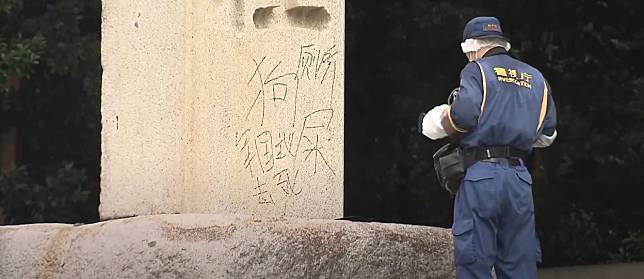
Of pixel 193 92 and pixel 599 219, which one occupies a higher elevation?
pixel 193 92

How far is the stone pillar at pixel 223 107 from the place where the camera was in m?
5.38

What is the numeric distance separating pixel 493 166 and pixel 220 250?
123 cm

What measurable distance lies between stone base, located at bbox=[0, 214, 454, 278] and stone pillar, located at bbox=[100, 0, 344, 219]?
556mm

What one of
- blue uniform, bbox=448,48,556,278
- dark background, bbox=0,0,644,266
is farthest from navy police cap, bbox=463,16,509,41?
dark background, bbox=0,0,644,266

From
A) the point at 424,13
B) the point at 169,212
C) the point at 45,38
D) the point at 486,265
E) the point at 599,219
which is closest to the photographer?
the point at 486,265

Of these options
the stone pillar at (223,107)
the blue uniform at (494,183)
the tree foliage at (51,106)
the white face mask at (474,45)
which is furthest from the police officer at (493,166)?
the tree foliage at (51,106)

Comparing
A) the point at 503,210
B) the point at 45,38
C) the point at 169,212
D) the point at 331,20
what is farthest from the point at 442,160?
the point at 45,38

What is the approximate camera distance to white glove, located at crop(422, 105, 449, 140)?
5.20 metres

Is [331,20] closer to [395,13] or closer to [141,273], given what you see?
[141,273]

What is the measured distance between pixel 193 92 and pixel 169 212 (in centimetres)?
52

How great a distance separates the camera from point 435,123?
5227mm

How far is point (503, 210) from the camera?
16.8ft

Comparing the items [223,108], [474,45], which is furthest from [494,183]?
[223,108]

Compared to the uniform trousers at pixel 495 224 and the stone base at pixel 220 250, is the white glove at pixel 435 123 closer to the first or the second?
the uniform trousers at pixel 495 224
